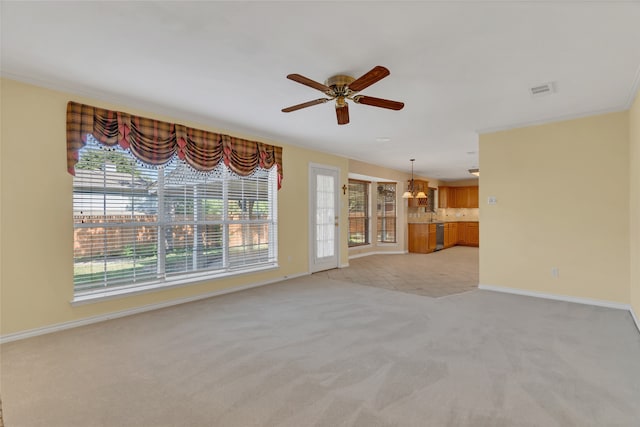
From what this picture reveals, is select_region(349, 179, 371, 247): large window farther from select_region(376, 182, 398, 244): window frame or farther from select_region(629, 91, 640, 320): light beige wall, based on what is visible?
select_region(629, 91, 640, 320): light beige wall

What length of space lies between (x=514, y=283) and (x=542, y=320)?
4.03ft

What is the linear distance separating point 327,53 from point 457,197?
10049 millimetres

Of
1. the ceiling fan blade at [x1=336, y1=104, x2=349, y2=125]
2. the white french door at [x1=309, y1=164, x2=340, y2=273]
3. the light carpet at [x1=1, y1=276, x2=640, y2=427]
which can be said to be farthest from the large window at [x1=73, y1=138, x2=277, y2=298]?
the ceiling fan blade at [x1=336, y1=104, x2=349, y2=125]

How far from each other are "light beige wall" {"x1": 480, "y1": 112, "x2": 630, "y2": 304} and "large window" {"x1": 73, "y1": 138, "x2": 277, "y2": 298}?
360cm

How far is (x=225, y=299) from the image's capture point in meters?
4.34

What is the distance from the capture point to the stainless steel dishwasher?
32.8ft

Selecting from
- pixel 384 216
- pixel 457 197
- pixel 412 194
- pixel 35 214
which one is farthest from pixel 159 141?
pixel 457 197

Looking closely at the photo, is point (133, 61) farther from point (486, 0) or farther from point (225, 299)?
point (225, 299)

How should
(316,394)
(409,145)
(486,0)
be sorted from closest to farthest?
(486,0)
(316,394)
(409,145)

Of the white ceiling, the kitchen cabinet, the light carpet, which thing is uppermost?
the white ceiling

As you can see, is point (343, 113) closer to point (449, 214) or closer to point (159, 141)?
point (159, 141)

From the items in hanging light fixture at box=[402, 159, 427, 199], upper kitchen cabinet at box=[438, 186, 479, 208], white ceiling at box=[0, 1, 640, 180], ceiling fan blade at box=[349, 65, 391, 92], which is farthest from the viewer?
upper kitchen cabinet at box=[438, 186, 479, 208]

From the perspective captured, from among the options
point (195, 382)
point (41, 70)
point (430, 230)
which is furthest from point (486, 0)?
point (430, 230)

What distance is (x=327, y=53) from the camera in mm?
2514
